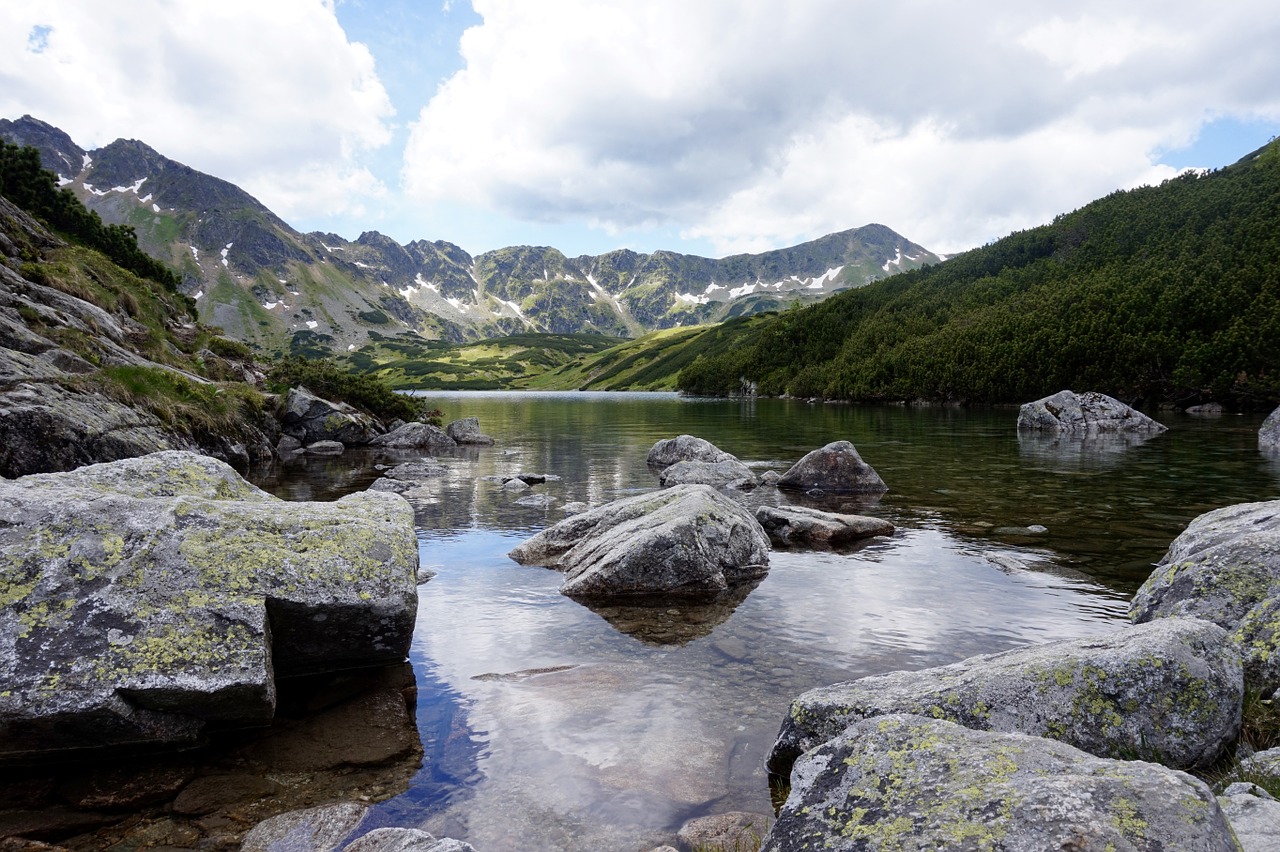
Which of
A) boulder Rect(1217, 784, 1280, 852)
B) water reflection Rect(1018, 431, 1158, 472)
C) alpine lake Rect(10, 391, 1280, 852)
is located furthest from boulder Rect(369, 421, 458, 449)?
boulder Rect(1217, 784, 1280, 852)

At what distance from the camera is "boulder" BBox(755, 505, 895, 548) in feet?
63.2

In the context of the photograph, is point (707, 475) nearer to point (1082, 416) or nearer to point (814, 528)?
point (814, 528)

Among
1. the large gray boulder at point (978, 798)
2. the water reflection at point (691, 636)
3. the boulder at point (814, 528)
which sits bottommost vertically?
the water reflection at point (691, 636)

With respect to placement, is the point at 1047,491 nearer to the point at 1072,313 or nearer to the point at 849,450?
the point at 849,450

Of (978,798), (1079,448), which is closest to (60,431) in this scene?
(978,798)

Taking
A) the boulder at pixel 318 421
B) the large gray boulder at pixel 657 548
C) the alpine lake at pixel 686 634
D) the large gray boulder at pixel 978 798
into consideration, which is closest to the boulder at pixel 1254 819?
the large gray boulder at pixel 978 798

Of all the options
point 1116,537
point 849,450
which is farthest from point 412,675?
point 849,450

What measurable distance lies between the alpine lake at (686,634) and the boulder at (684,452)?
20.4ft

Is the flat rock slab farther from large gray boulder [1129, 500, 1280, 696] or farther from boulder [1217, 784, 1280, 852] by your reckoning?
large gray boulder [1129, 500, 1280, 696]

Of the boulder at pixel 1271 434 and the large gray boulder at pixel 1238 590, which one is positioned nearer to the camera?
the large gray boulder at pixel 1238 590

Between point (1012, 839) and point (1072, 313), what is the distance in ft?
455

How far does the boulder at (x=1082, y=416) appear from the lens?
2206 inches

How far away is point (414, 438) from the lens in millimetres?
47625

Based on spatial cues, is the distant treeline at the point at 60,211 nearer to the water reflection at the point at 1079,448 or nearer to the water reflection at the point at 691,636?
the water reflection at the point at 691,636
